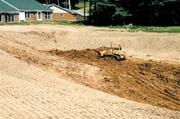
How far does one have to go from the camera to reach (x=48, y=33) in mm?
40125

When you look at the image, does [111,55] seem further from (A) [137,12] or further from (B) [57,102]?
(A) [137,12]

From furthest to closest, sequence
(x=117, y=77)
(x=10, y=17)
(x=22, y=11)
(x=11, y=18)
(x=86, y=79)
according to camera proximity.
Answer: (x=22, y=11), (x=11, y=18), (x=10, y=17), (x=117, y=77), (x=86, y=79)

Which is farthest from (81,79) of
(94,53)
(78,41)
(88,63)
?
(78,41)

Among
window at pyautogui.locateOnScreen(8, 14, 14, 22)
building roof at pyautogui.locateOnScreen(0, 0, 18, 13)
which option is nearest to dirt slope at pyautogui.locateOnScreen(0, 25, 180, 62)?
building roof at pyautogui.locateOnScreen(0, 0, 18, 13)

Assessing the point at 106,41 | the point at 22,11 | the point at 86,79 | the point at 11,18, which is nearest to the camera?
the point at 86,79

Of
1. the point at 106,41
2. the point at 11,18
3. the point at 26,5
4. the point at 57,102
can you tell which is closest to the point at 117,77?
the point at 57,102

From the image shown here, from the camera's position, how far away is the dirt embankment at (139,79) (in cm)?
1802

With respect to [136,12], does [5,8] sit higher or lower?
higher

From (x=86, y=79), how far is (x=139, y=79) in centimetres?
250

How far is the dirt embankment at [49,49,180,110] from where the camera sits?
709 inches

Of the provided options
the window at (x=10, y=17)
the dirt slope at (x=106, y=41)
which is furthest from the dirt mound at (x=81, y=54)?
the window at (x=10, y=17)

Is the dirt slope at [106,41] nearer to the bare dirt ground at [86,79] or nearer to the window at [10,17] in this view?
the bare dirt ground at [86,79]

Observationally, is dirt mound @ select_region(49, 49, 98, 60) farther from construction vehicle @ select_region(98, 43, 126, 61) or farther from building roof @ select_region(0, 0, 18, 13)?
building roof @ select_region(0, 0, 18, 13)

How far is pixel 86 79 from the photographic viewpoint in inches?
830
